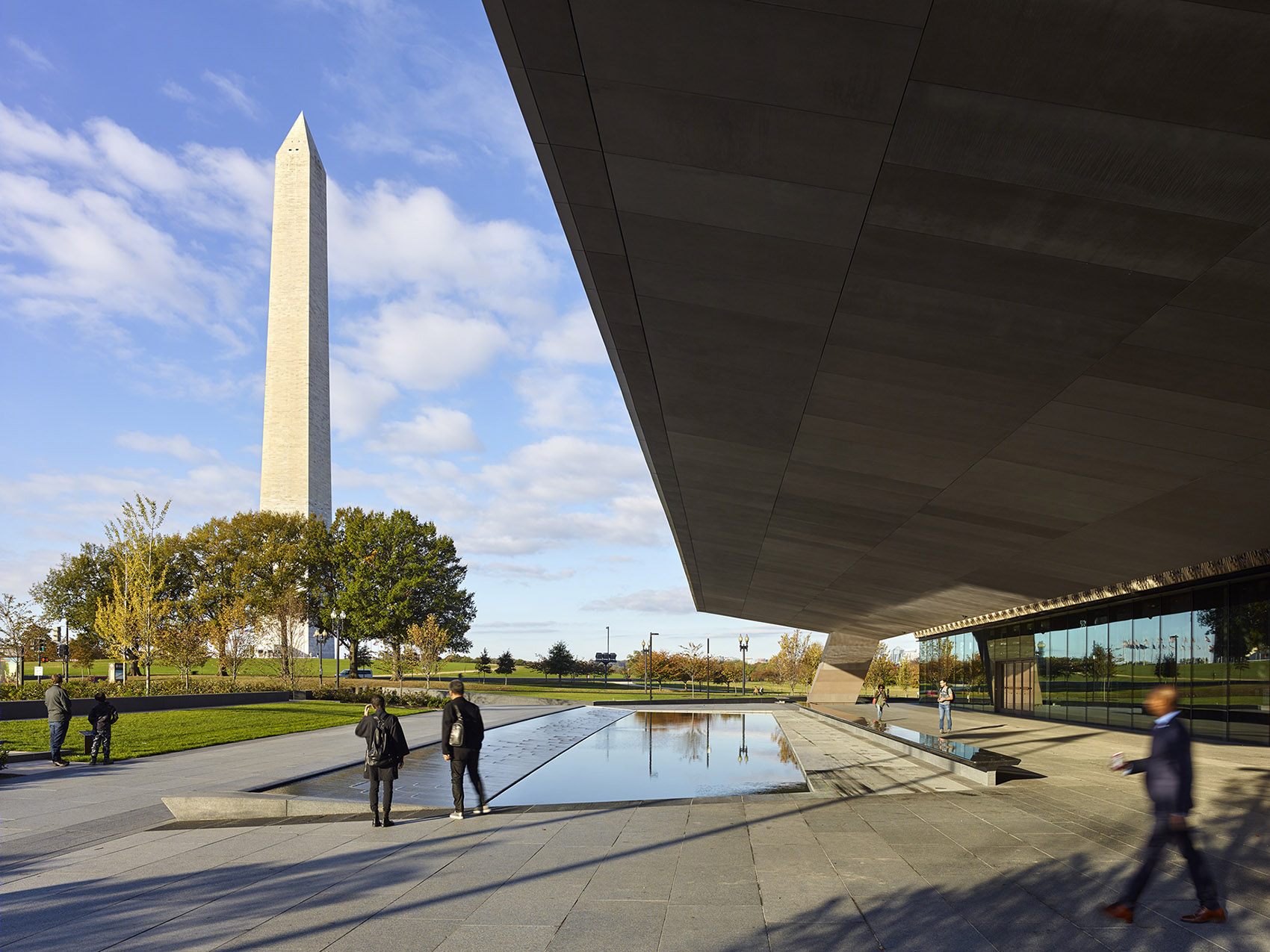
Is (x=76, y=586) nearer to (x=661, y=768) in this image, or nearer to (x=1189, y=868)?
(x=661, y=768)

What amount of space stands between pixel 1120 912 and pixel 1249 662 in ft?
53.6

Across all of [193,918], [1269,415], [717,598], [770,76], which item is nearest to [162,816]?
[193,918]

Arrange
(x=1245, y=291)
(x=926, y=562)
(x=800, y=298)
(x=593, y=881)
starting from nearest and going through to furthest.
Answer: (x=1245, y=291) → (x=593, y=881) → (x=800, y=298) → (x=926, y=562)

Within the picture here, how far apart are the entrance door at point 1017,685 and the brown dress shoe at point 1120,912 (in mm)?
28670

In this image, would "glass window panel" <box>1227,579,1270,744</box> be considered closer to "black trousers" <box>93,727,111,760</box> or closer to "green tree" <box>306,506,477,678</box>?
"black trousers" <box>93,727,111,760</box>

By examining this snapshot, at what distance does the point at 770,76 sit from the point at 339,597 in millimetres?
62819

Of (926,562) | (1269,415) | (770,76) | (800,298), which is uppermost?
(770,76)

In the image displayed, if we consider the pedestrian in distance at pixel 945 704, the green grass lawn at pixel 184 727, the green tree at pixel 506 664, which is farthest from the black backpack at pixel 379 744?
the green tree at pixel 506 664

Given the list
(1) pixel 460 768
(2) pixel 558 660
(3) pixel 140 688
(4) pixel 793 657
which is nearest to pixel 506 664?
(2) pixel 558 660

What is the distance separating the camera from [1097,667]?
26453 millimetres

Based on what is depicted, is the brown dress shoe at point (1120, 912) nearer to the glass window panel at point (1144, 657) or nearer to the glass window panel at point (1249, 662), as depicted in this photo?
the glass window panel at point (1249, 662)

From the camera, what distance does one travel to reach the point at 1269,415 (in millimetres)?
8516

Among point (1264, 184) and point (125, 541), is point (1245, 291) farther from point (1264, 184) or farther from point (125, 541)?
point (125, 541)

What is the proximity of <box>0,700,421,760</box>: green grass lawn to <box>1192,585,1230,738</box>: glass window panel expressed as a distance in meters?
24.1
